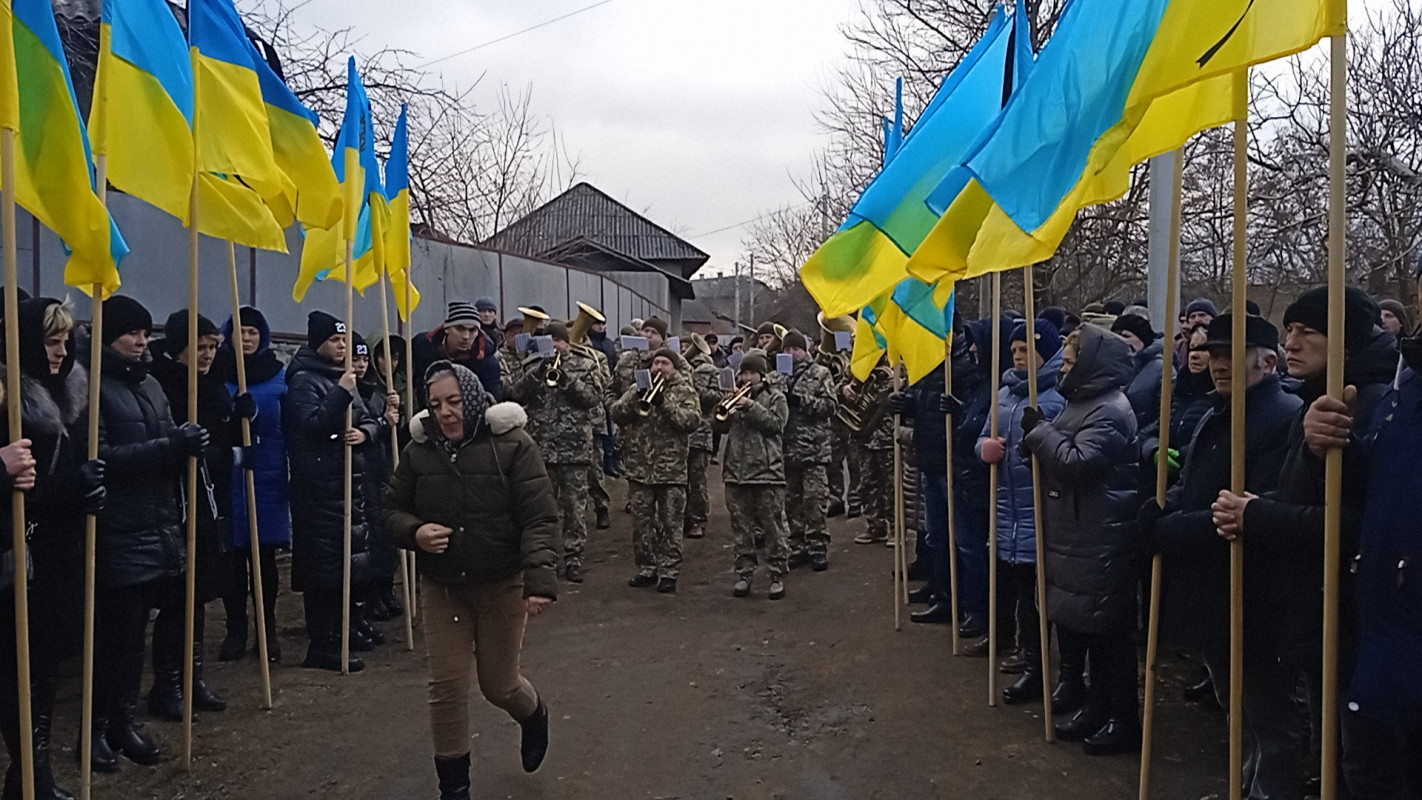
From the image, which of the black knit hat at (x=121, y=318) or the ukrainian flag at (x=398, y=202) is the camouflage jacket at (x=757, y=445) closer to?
the ukrainian flag at (x=398, y=202)

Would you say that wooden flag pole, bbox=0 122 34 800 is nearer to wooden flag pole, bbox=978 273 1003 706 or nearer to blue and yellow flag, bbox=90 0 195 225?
A: blue and yellow flag, bbox=90 0 195 225

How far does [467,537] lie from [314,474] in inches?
91.4

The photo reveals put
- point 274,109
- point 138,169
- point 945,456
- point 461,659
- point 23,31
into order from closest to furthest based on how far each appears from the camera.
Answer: point 23,31 < point 461,659 < point 138,169 < point 274,109 < point 945,456

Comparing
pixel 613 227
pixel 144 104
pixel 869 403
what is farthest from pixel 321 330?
pixel 613 227

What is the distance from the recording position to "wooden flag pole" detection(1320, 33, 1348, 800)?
3016 millimetres

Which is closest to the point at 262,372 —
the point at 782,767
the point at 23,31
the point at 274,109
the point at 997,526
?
the point at 274,109

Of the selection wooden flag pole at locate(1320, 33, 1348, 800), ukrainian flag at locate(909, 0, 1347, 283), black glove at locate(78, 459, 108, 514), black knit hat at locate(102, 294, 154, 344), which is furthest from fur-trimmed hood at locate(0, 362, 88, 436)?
wooden flag pole at locate(1320, 33, 1348, 800)

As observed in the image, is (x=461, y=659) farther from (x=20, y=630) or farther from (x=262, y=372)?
(x=262, y=372)

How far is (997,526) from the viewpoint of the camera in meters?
6.04

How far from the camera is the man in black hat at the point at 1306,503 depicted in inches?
134

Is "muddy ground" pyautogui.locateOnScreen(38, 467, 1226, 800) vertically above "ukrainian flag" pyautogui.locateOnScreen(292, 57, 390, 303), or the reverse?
"ukrainian flag" pyautogui.locateOnScreen(292, 57, 390, 303)

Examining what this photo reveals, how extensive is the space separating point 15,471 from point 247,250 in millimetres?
6814

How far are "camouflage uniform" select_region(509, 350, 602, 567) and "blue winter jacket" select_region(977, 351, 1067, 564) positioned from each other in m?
3.79

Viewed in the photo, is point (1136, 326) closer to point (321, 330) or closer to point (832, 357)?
point (832, 357)
